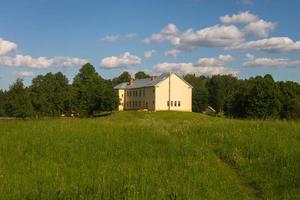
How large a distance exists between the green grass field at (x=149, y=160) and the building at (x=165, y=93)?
8020cm

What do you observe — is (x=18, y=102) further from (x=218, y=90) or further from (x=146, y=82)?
(x=218, y=90)

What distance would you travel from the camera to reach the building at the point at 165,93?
4033 inches

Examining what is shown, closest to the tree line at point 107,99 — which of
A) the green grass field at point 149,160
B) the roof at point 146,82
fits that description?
the roof at point 146,82

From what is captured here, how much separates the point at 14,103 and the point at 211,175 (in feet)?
190

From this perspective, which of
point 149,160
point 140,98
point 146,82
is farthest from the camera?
point 140,98

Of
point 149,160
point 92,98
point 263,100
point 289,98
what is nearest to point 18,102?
point 92,98

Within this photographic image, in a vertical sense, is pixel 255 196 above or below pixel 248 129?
below

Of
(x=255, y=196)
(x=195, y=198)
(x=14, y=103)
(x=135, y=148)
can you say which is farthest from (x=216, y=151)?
(x=14, y=103)

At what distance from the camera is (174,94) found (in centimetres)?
10456

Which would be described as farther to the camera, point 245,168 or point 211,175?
point 245,168

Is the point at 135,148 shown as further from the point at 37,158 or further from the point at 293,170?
the point at 293,170

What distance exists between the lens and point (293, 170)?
1516 centimetres

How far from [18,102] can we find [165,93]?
4101 cm

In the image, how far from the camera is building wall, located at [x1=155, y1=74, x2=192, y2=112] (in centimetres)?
10231
